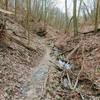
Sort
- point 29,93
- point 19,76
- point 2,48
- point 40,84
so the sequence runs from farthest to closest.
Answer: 1. point 2,48
2. point 19,76
3. point 40,84
4. point 29,93

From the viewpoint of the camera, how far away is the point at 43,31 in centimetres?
2288

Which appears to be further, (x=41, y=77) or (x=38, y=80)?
(x=41, y=77)

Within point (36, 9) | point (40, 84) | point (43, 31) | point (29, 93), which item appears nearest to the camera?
point (29, 93)

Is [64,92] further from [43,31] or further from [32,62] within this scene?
[43,31]

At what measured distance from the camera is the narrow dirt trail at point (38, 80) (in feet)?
21.9

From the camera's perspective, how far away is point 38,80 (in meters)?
7.96

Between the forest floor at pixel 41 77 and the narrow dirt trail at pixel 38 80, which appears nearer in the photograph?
the narrow dirt trail at pixel 38 80

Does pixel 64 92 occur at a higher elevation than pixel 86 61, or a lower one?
lower

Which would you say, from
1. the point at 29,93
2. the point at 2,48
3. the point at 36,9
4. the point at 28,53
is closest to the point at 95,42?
the point at 28,53

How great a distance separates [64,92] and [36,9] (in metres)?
26.7

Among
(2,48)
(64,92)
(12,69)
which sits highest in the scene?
(2,48)

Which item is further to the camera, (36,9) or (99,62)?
(36,9)

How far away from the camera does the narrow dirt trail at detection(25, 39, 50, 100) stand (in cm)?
667

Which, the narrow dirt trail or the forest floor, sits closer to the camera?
the narrow dirt trail
